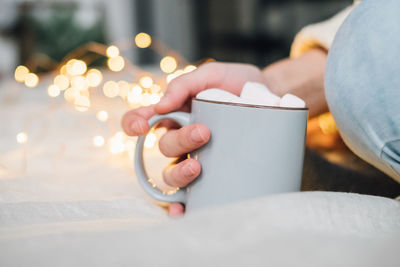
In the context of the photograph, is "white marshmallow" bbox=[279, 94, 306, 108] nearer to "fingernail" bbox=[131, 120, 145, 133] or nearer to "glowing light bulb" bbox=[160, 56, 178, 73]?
"fingernail" bbox=[131, 120, 145, 133]

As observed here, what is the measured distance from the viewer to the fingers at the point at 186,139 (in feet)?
1.13

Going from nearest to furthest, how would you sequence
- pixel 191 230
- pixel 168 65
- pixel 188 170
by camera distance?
pixel 191 230
pixel 188 170
pixel 168 65

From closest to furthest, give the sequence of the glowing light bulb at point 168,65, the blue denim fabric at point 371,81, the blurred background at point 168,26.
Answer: the blue denim fabric at point 371,81 → the glowing light bulb at point 168,65 → the blurred background at point 168,26

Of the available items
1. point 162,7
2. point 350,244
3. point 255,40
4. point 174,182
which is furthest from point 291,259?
point 162,7

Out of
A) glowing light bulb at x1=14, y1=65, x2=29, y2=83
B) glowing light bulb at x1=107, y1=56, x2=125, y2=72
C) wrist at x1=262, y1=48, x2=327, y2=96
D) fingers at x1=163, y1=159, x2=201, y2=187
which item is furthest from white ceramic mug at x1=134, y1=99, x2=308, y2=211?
glowing light bulb at x1=14, y1=65, x2=29, y2=83

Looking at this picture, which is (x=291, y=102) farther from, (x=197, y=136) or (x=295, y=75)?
(x=295, y=75)

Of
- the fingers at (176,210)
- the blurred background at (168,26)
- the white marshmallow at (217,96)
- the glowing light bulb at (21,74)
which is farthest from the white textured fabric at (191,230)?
the blurred background at (168,26)

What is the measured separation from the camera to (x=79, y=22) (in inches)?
114

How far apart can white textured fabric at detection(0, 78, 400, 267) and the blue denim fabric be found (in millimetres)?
55

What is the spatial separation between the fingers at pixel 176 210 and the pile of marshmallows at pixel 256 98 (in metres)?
0.12

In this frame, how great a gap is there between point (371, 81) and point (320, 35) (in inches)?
13.9

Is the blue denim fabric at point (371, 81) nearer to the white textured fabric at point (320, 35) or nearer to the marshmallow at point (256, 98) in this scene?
the marshmallow at point (256, 98)

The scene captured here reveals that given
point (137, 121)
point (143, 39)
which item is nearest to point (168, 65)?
point (143, 39)

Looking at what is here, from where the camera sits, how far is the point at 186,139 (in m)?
0.36
